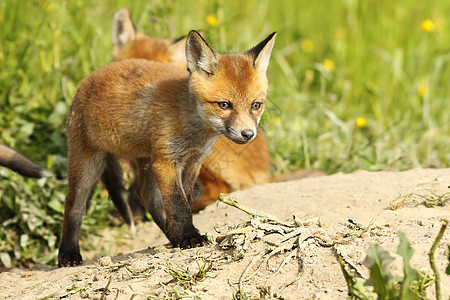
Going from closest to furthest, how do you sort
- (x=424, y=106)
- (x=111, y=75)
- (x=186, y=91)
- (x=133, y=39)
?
(x=186, y=91), (x=111, y=75), (x=133, y=39), (x=424, y=106)

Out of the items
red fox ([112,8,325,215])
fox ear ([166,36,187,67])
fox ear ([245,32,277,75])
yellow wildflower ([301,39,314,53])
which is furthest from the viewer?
yellow wildflower ([301,39,314,53])

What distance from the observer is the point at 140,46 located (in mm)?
7160

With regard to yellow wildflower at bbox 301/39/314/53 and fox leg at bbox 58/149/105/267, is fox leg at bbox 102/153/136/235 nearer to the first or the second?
fox leg at bbox 58/149/105/267

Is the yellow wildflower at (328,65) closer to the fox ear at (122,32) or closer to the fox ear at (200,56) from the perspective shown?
the fox ear at (122,32)

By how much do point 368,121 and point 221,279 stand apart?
5762 mm

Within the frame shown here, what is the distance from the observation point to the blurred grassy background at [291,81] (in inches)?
236

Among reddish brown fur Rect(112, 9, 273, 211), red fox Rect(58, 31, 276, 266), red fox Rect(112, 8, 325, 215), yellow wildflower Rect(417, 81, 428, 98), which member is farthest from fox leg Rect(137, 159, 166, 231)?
yellow wildflower Rect(417, 81, 428, 98)

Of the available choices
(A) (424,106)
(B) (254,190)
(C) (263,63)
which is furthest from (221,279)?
(A) (424,106)

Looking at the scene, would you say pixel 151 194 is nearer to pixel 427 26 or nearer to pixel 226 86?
pixel 226 86

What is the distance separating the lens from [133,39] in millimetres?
7277

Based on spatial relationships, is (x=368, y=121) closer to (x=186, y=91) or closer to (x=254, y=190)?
(x=254, y=190)

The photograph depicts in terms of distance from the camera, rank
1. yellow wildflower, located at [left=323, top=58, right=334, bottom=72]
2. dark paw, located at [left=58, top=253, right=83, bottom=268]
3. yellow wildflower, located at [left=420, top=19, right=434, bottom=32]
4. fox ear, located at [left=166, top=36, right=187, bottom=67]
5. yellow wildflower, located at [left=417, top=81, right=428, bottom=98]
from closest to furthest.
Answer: dark paw, located at [left=58, top=253, right=83, bottom=268], fox ear, located at [left=166, top=36, right=187, bottom=67], yellow wildflower, located at [left=417, top=81, right=428, bottom=98], yellow wildflower, located at [left=420, top=19, right=434, bottom=32], yellow wildflower, located at [left=323, top=58, right=334, bottom=72]

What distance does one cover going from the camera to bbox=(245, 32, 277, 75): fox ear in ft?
14.4

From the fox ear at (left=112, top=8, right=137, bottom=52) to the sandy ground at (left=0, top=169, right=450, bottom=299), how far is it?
3.57 m
